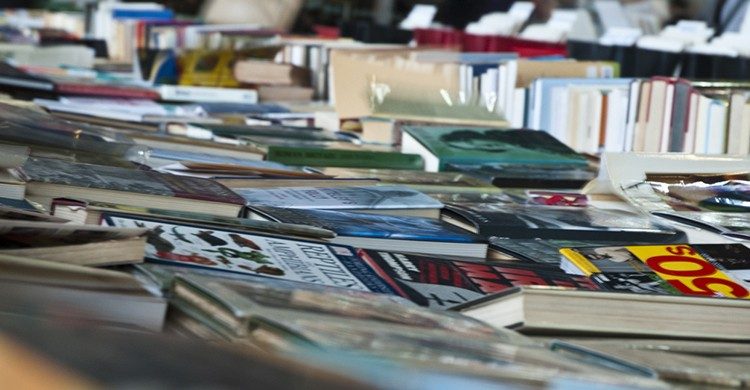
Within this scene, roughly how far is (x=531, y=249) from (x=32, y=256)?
77 cm

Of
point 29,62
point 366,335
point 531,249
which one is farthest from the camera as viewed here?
point 29,62

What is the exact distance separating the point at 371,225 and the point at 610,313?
559 millimetres

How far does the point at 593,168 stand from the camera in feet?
9.11

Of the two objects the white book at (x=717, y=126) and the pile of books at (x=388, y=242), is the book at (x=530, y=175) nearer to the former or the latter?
the pile of books at (x=388, y=242)

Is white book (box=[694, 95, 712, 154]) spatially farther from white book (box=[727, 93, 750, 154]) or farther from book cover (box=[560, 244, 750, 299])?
book cover (box=[560, 244, 750, 299])

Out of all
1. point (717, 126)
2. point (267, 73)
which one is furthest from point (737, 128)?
point (267, 73)

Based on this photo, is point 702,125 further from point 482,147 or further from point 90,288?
point 90,288

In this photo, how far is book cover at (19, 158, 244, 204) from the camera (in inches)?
→ 68.9

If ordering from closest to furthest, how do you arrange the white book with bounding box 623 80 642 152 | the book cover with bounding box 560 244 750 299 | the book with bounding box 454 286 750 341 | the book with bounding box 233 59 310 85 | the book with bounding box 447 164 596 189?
the book with bounding box 454 286 750 341, the book cover with bounding box 560 244 750 299, the book with bounding box 447 164 596 189, the white book with bounding box 623 80 642 152, the book with bounding box 233 59 310 85

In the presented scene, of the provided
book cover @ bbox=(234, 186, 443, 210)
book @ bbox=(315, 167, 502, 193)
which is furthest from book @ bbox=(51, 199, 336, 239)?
book @ bbox=(315, 167, 502, 193)

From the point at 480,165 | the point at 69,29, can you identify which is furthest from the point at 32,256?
the point at 69,29

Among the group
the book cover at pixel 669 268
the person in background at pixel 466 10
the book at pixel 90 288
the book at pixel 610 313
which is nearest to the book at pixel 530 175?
the book cover at pixel 669 268

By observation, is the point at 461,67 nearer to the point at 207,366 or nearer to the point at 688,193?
the point at 688,193

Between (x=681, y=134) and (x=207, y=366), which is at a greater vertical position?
(x=207, y=366)
